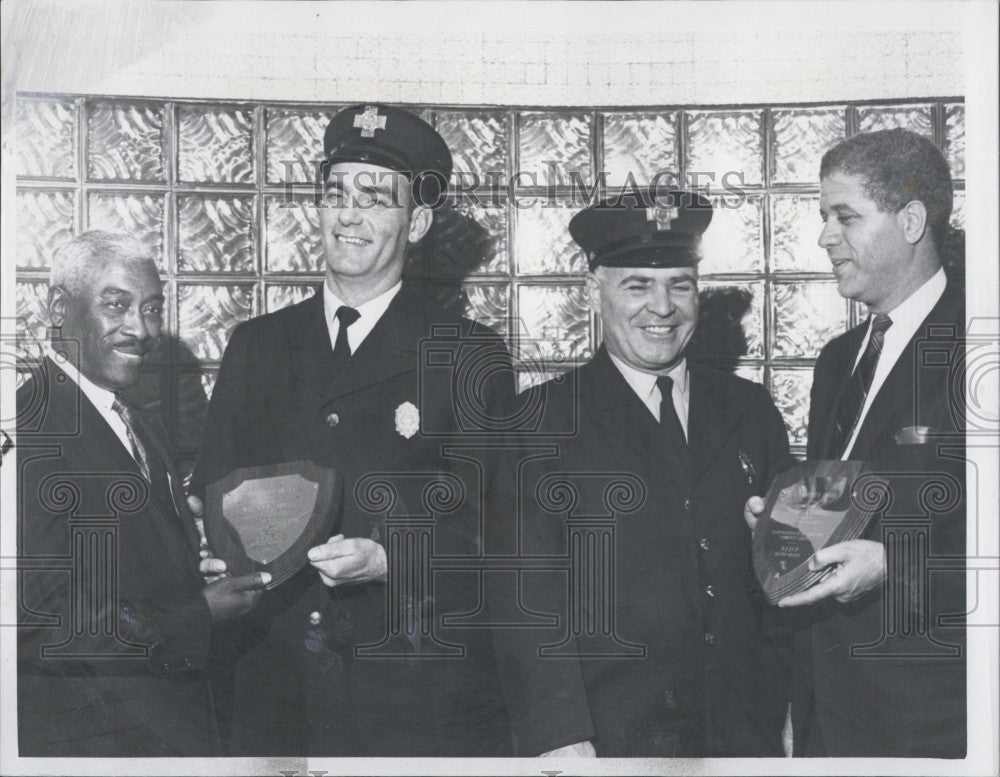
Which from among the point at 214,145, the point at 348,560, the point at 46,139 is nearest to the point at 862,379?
the point at 348,560

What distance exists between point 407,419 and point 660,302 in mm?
848

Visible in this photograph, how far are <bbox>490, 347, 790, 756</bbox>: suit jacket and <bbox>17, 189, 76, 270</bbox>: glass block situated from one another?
5.14 feet

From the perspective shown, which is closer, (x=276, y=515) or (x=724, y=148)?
(x=276, y=515)

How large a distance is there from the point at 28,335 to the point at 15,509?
1.79 ft

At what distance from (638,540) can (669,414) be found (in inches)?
15.6

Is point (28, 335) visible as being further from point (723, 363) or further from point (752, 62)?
point (752, 62)

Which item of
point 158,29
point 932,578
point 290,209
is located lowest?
point 932,578

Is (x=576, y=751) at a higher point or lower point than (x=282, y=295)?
lower

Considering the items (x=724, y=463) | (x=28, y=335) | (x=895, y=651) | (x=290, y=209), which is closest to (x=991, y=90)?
(x=724, y=463)

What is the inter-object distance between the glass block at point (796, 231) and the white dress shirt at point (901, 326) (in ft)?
0.87

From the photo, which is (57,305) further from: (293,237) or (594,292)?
(594,292)

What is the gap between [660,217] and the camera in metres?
3.04

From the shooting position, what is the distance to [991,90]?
3098 mm

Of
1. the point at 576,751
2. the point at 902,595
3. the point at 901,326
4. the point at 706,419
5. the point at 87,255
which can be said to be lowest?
the point at 576,751
